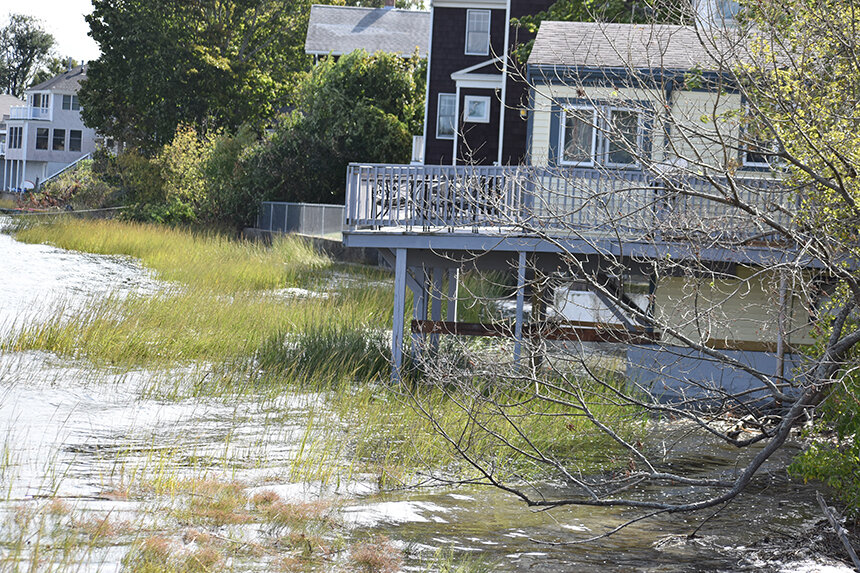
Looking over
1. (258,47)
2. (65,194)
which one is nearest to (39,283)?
(65,194)

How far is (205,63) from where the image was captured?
159ft

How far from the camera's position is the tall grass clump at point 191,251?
25.0 meters

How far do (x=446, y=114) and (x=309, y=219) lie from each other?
6.06 m

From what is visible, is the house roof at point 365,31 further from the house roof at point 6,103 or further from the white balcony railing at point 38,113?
the house roof at point 6,103

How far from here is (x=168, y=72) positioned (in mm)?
48344

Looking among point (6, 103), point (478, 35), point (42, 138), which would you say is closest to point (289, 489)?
point (478, 35)

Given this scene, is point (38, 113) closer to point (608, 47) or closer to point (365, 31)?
point (365, 31)

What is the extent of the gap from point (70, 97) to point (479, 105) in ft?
168

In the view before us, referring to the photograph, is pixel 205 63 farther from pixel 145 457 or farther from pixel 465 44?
pixel 145 457

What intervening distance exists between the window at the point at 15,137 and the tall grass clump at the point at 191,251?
150ft

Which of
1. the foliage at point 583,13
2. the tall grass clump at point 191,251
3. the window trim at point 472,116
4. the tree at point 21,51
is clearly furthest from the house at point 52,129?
the foliage at point 583,13

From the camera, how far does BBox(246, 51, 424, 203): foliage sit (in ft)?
124

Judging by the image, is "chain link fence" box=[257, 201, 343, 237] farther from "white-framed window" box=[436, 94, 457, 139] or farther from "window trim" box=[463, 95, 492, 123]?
"window trim" box=[463, 95, 492, 123]

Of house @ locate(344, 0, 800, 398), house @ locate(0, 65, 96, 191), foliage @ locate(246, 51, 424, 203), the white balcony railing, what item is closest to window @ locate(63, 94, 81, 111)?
house @ locate(0, 65, 96, 191)
